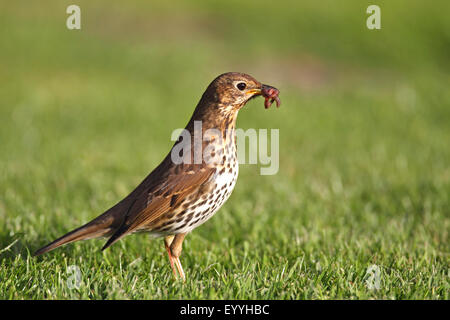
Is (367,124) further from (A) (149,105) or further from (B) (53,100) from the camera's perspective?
(B) (53,100)

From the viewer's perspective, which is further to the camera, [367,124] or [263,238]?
[367,124]

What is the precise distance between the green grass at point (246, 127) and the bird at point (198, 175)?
0.40 metres

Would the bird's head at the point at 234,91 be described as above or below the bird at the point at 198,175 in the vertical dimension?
above

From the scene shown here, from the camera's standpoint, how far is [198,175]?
4.20 metres

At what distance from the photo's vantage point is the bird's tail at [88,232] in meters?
4.29

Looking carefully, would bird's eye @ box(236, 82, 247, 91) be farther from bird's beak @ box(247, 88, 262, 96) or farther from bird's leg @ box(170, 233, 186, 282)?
bird's leg @ box(170, 233, 186, 282)

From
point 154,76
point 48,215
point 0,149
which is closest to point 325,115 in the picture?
point 154,76

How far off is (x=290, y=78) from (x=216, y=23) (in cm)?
518

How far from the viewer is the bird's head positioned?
4258mm

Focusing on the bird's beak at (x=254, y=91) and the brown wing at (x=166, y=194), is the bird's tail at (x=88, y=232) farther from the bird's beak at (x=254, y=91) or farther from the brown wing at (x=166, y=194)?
the bird's beak at (x=254, y=91)

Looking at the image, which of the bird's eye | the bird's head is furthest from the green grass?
the bird's eye

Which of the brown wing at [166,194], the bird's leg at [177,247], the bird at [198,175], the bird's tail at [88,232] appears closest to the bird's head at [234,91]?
the bird at [198,175]

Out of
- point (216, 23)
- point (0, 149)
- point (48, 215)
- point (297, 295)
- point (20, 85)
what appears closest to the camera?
point (297, 295)

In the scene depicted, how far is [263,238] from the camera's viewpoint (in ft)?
19.4
